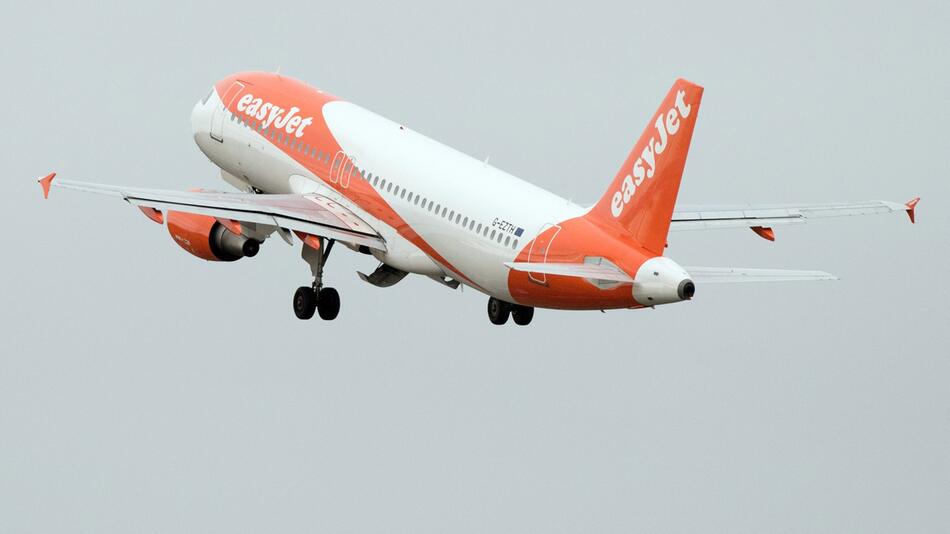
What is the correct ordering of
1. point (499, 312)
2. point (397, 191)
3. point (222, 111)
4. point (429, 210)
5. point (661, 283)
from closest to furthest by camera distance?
point (661, 283) → point (429, 210) → point (397, 191) → point (499, 312) → point (222, 111)

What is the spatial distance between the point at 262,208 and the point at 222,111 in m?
7.54

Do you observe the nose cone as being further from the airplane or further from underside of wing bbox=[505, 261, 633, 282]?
underside of wing bbox=[505, 261, 633, 282]

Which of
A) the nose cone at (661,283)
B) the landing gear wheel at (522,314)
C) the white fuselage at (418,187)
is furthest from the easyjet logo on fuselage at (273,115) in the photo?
the nose cone at (661,283)

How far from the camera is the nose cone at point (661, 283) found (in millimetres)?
48031

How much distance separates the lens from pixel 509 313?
58250mm

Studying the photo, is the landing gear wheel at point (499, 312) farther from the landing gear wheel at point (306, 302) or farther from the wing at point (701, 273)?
the wing at point (701, 273)

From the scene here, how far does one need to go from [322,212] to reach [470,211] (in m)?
5.26

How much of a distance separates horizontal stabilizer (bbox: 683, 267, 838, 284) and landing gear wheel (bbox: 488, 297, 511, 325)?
9725 mm

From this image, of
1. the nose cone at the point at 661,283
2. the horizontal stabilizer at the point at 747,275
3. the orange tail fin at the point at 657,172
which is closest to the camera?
the horizontal stabilizer at the point at 747,275

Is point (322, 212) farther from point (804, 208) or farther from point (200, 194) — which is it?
point (804, 208)

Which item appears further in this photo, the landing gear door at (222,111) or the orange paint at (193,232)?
the landing gear door at (222,111)

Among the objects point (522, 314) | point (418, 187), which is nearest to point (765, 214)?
point (522, 314)

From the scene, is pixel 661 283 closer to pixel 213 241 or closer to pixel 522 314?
pixel 522 314

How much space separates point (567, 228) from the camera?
5097cm
